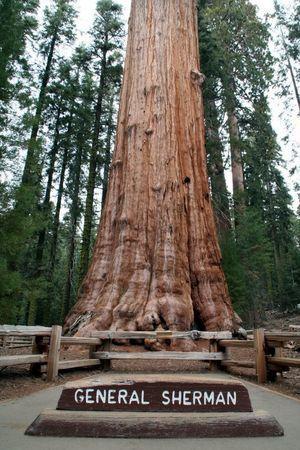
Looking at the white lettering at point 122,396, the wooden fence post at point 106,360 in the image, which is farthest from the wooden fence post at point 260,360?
the white lettering at point 122,396

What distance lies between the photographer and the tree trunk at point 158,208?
8.24 metres

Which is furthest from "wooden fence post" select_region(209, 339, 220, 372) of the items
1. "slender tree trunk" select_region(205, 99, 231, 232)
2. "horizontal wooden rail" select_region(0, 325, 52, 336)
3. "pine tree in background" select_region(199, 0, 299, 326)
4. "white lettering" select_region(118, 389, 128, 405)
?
"slender tree trunk" select_region(205, 99, 231, 232)

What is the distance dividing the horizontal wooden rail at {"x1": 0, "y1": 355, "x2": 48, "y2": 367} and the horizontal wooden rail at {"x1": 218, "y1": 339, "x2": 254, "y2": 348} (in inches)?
120

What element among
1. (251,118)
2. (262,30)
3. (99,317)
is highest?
(262,30)

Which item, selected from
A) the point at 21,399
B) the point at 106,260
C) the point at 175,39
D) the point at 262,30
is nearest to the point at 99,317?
the point at 106,260

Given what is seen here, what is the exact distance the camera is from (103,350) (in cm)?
676

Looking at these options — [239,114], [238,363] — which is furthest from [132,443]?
[239,114]

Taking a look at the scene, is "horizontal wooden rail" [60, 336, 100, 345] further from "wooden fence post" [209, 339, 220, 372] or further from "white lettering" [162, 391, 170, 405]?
"white lettering" [162, 391, 170, 405]

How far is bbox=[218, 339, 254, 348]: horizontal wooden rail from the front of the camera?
6.17 m

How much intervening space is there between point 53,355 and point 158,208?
4.52 m

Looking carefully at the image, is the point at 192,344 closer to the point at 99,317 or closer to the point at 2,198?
the point at 99,317

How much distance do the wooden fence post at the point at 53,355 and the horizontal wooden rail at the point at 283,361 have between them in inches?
127

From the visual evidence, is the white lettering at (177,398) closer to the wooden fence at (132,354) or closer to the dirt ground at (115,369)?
the dirt ground at (115,369)

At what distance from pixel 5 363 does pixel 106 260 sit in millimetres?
4914
